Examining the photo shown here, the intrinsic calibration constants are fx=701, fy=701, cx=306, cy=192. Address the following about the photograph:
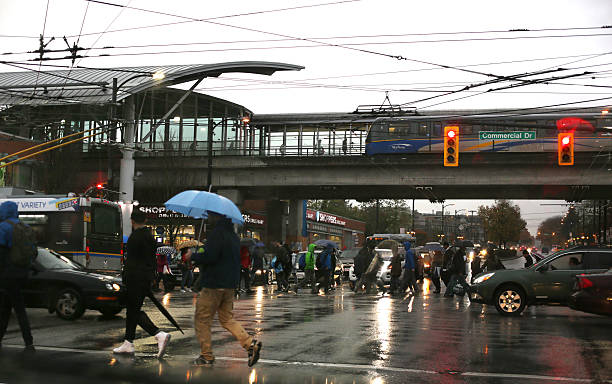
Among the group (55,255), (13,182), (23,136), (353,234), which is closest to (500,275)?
(55,255)

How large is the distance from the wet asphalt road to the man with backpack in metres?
0.57

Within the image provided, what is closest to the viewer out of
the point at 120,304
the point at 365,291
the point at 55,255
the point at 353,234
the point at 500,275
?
the point at 120,304

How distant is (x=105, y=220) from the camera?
22469mm

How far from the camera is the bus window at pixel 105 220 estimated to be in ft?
72.0

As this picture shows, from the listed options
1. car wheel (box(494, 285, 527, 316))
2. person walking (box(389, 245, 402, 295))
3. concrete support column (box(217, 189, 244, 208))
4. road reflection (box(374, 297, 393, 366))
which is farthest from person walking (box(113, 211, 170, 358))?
concrete support column (box(217, 189, 244, 208))

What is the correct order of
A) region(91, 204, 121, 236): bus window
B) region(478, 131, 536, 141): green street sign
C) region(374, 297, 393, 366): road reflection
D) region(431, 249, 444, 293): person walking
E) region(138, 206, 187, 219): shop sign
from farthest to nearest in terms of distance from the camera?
region(138, 206, 187, 219): shop sign → region(478, 131, 536, 141): green street sign → region(431, 249, 444, 293): person walking → region(91, 204, 121, 236): bus window → region(374, 297, 393, 366): road reflection

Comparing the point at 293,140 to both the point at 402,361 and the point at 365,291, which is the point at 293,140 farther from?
the point at 402,361

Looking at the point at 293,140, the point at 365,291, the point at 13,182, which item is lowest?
the point at 365,291

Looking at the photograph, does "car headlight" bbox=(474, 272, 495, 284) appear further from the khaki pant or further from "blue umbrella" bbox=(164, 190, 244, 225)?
the khaki pant

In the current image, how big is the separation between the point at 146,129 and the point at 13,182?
1568 centimetres

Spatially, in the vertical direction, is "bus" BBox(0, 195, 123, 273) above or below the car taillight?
above

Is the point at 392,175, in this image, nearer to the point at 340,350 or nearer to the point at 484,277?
the point at 484,277

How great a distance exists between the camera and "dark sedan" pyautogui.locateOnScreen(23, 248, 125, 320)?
1235 centimetres

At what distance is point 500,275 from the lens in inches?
639
